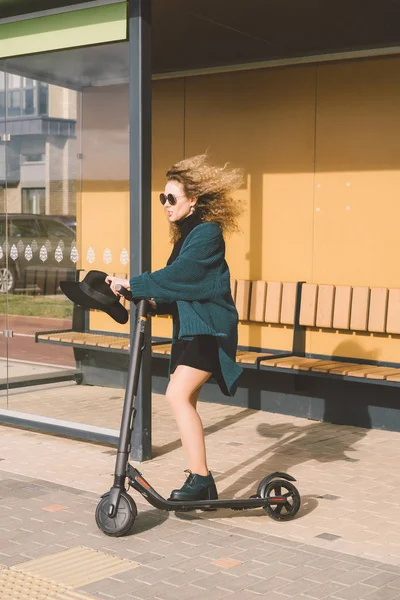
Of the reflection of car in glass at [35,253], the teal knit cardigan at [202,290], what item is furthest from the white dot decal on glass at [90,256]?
the teal knit cardigan at [202,290]

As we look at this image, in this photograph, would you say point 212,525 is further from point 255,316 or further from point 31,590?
point 255,316

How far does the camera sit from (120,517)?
502cm

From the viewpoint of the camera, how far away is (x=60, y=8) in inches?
279

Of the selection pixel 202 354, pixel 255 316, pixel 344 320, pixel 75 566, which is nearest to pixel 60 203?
pixel 255 316

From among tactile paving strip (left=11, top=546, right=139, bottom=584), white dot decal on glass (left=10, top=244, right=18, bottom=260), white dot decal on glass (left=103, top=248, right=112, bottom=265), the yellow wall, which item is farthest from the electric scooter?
white dot decal on glass (left=10, top=244, right=18, bottom=260)

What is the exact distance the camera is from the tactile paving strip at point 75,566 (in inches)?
177

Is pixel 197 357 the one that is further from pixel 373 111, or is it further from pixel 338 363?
pixel 373 111

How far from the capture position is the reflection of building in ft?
24.5

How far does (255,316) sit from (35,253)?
2.23 metres

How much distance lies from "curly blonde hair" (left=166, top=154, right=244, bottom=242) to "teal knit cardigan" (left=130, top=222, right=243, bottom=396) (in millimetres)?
109

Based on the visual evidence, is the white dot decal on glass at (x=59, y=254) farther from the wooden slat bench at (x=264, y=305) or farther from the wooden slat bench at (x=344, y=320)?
the wooden slat bench at (x=344, y=320)

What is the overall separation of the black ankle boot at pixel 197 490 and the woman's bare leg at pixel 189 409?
0.13ft

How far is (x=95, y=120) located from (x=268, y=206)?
249 cm

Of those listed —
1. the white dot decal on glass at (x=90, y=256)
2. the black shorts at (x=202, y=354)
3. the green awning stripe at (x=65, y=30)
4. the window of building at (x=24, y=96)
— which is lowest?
the black shorts at (x=202, y=354)
